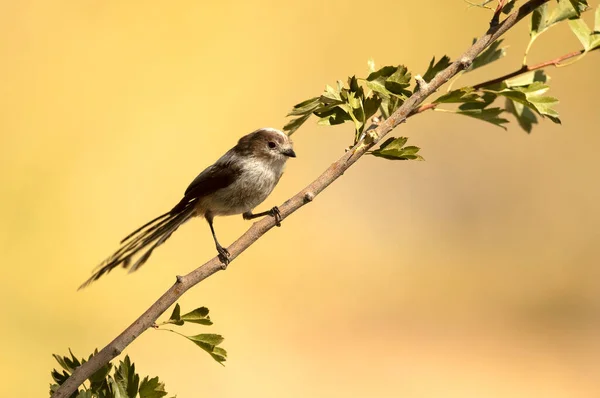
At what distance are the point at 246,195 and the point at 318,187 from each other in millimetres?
652

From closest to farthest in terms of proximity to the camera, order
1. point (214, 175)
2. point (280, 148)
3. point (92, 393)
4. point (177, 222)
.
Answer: point (92, 393)
point (177, 222)
point (214, 175)
point (280, 148)

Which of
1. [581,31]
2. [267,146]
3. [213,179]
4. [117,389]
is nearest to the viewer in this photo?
[117,389]

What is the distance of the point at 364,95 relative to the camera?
60 centimetres

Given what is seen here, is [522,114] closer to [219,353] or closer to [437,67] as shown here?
[437,67]

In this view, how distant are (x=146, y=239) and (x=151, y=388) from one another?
1.05 ft

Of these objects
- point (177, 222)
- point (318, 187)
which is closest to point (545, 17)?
point (318, 187)

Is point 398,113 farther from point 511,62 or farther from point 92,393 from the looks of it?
point 511,62

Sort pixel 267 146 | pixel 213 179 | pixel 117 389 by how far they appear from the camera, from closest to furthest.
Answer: pixel 117 389 < pixel 213 179 < pixel 267 146

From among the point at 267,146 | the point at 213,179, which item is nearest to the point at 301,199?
the point at 213,179

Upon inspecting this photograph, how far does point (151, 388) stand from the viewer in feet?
1.72

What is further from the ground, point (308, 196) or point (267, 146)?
point (267, 146)

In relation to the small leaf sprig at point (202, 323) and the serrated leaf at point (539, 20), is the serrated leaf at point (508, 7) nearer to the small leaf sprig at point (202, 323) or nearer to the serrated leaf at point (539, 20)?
the serrated leaf at point (539, 20)

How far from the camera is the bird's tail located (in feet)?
2.25


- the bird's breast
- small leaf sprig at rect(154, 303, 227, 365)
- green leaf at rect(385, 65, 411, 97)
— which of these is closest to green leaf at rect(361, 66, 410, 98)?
green leaf at rect(385, 65, 411, 97)
